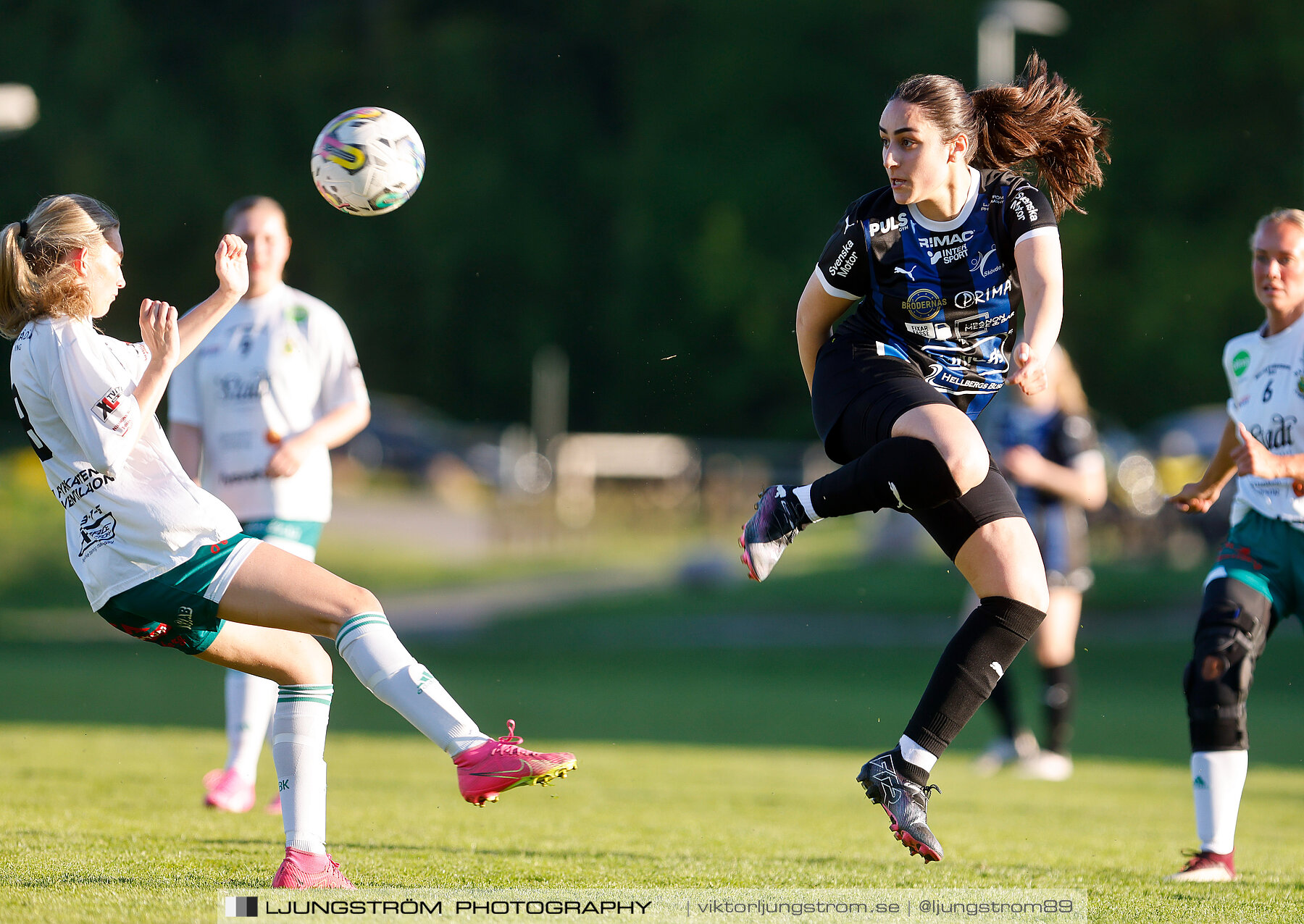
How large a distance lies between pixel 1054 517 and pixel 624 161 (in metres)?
31.7

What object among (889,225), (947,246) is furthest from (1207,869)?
(889,225)

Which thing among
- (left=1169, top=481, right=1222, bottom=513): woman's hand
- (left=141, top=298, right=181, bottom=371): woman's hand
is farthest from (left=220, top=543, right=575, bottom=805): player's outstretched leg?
(left=1169, top=481, right=1222, bottom=513): woman's hand

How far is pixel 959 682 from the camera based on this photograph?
429 cm

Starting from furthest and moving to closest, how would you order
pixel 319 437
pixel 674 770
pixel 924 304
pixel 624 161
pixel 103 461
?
pixel 624 161
pixel 674 770
pixel 319 437
pixel 924 304
pixel 103 461

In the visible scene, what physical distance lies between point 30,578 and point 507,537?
795 cm

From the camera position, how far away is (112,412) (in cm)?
385

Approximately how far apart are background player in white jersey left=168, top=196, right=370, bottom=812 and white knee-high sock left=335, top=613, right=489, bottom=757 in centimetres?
222

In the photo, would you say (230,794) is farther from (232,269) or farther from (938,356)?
(938,356)

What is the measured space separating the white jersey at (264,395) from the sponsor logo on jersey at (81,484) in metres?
2.18

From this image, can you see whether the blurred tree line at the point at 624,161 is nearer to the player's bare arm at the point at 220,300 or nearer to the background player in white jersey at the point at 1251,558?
the background player in white jersey at the point at 1251,558

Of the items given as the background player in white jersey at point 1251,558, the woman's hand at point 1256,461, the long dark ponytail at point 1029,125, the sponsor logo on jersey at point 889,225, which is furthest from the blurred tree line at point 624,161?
the sponsor logo on jersey at point 889,225

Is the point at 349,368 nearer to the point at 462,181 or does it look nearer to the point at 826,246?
the point at 826,246

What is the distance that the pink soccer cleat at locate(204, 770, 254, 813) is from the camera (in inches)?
238

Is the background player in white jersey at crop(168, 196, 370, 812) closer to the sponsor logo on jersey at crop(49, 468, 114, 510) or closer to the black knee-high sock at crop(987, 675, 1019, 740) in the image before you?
the sponsor logo on jersey at crop(49, 468, 114, 510)
